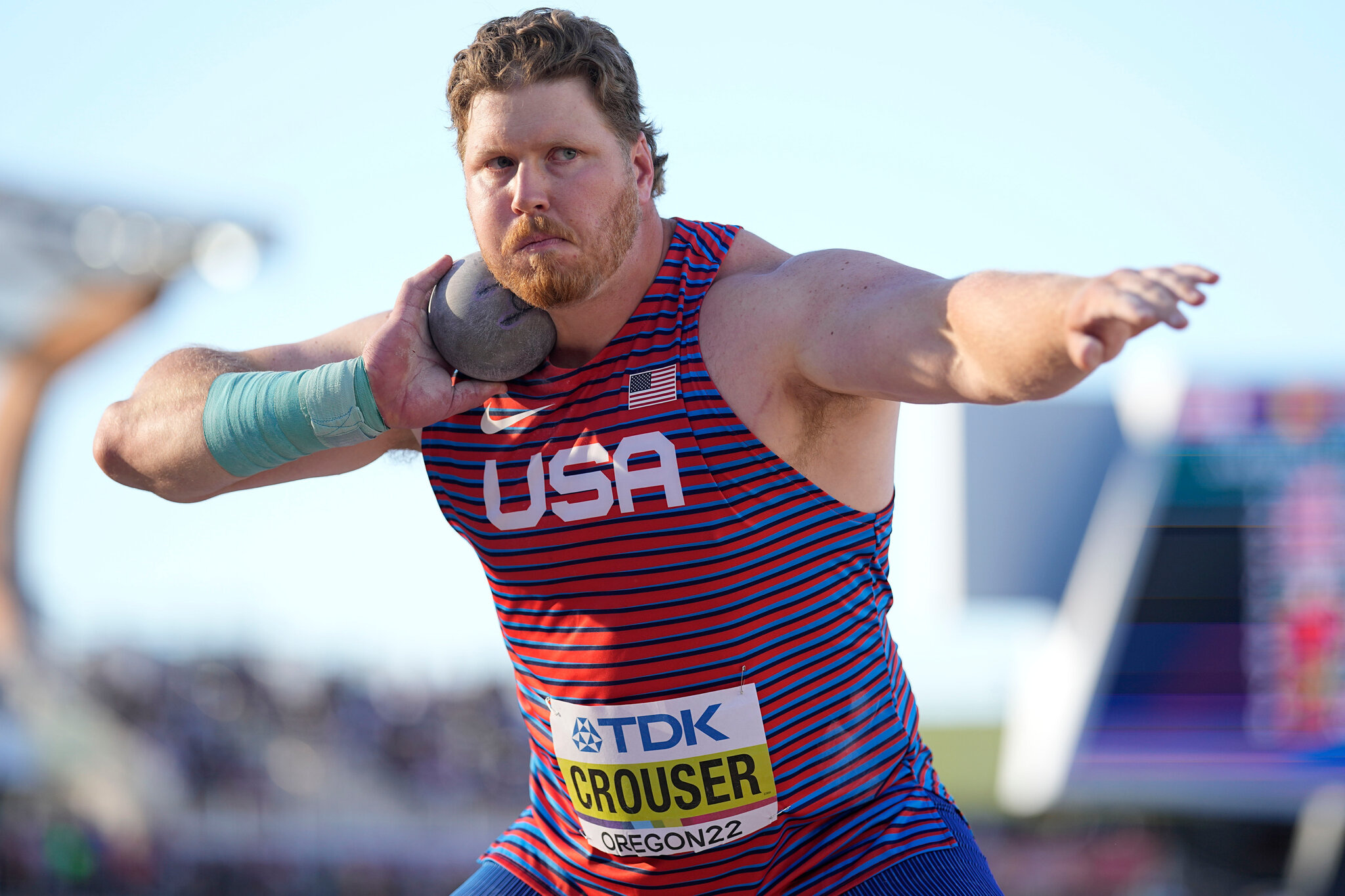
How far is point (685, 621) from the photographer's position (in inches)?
107

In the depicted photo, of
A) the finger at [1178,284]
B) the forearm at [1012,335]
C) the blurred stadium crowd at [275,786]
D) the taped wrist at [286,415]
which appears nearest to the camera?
the finger at [1178,284]

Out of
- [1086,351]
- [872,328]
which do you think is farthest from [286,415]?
[1086,351]

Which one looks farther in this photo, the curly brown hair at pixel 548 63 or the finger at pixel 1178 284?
the curly brown hair at pixel 548 63

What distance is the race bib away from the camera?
2.75m

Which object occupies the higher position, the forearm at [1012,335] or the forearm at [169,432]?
the forearm at [169,432]

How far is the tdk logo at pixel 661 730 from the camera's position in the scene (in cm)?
274

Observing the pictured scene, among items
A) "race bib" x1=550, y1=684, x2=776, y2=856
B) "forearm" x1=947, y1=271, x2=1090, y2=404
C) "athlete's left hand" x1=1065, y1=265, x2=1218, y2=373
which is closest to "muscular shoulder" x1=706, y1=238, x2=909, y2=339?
"forearm" x1=947, y1=271, x2=1090, y2=404

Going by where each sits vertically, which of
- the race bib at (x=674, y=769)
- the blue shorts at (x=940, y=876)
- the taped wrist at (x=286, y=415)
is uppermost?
the taped wrist at (x=286, y=415)

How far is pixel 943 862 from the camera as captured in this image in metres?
2.76

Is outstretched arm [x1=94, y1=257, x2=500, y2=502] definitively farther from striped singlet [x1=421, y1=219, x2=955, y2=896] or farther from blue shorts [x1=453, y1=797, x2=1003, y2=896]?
blue shorts [x1=453, y1=797, x2=1003, y2=896]

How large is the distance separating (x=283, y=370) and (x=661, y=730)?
1.31m

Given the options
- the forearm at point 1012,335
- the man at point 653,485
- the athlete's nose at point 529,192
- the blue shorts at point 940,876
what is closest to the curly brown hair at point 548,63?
the man at point 653,485

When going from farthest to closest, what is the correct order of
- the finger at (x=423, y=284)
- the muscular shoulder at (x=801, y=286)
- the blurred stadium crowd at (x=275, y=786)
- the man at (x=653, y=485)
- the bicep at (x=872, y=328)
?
the blurred stadium crowd at (x=275, y=786)
the finger at (x=423, y=284)
the man at (x=653, y=485)
the muscular shoulder at (x=801, y=286)
the bicep at (x=872, y=328)

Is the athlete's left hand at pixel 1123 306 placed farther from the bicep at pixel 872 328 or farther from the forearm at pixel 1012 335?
the bicep at pixel 872 328
